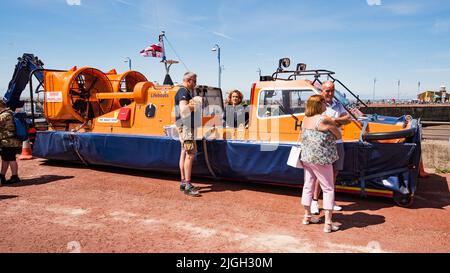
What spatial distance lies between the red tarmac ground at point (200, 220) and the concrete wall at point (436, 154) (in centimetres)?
101

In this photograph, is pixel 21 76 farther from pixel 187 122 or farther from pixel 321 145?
pixel 321 145

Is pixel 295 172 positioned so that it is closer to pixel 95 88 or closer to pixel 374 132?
pixel 374 132

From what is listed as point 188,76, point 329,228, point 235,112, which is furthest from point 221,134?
point 329,228

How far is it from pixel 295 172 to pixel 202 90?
2547mm

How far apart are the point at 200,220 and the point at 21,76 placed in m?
6.55

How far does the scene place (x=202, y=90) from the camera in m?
6.50

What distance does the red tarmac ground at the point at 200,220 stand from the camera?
3334 millimetres

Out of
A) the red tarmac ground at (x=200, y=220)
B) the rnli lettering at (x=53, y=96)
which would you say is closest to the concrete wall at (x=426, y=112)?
the red tarmac ground at (x=200, y=220)

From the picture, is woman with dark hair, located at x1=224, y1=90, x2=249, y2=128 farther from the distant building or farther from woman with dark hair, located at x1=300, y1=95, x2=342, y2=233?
the distant building

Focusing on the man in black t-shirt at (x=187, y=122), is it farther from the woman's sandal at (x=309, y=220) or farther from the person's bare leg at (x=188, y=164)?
the woman's sandal at (x=309, y=220)

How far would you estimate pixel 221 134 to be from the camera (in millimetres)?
5566

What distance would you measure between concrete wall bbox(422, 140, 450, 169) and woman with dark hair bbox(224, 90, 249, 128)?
376 centimetres

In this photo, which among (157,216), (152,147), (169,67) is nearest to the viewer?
(157,216)

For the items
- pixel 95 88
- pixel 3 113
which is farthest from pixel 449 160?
pixel 3 113
